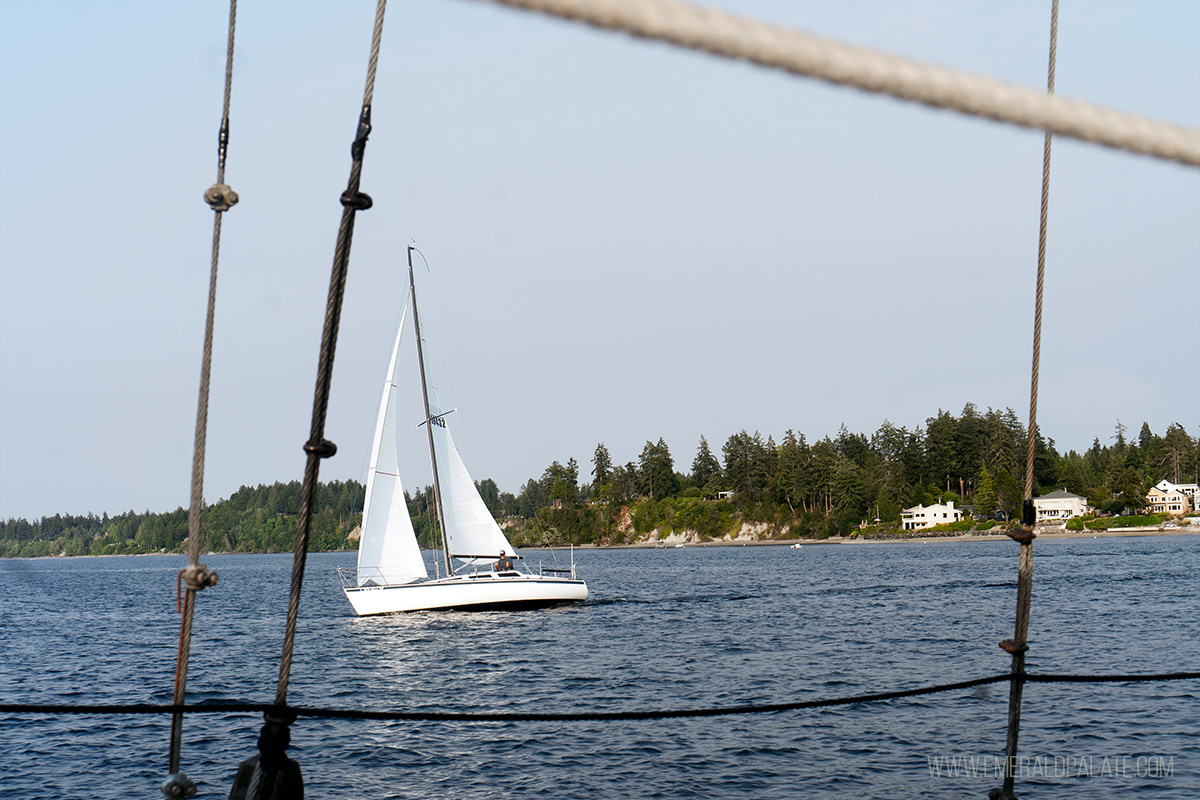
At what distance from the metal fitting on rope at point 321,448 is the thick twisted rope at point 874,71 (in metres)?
2.37

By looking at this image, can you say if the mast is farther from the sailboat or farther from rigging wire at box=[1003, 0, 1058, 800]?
rigging wire at box=[1003, 0, 1058, 800]

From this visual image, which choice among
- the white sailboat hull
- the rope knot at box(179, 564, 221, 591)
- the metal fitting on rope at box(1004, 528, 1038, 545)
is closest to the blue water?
the white sailboat hull

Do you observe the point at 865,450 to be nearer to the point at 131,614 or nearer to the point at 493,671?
the point at 131,614

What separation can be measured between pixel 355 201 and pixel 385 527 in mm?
34121

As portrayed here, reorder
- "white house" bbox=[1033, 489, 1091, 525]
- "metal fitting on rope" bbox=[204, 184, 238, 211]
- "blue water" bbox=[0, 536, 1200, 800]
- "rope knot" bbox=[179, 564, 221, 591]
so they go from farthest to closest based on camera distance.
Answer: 1. "white house" bbox=[1033, 489, 1091, 525]
2. "blue water" bbox=[0, 536, 1200, 800]
3. "metal fitting on rope" bbox=[204, 184, 238, 211]
4. "rope knot" bbox=[179, 564, 221, 591]

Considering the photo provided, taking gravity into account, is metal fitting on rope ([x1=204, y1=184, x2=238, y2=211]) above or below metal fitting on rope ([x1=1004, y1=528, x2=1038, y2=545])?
above

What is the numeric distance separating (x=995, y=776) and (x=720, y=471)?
18531cm

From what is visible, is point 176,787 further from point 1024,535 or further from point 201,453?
point 1024,535

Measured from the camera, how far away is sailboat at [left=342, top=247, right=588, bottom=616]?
118ft

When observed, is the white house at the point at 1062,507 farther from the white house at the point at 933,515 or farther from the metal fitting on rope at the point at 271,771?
the metal fitting on rope at the point at 271,771

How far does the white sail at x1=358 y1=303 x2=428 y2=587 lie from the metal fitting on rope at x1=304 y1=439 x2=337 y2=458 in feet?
109

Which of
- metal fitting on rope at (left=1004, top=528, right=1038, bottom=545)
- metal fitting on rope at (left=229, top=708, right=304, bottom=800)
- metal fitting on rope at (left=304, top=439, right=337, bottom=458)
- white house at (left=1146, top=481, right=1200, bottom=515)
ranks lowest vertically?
white house at (left=1146, top=481, right=1200, bottom=515)

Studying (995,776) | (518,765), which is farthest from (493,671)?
(995,776)

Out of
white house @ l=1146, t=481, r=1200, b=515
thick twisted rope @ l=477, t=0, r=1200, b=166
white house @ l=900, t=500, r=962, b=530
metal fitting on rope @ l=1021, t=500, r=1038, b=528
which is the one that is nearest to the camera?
thick twisted rope @ l=477, t=0, r=1200, b=166
